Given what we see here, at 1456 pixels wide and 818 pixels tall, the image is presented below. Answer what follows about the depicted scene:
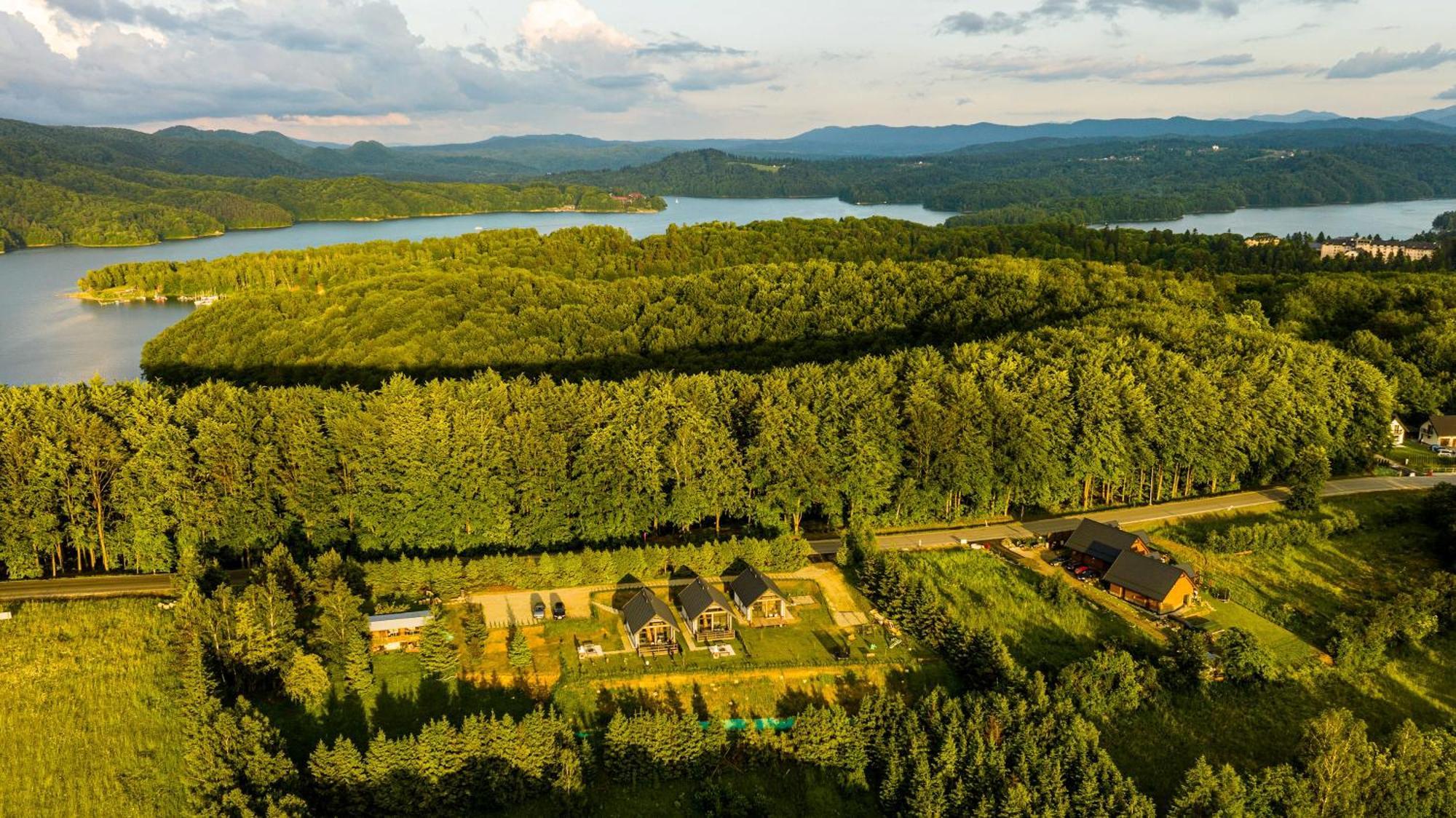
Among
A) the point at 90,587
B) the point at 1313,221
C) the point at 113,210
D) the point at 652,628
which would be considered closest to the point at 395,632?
the point at 652,628

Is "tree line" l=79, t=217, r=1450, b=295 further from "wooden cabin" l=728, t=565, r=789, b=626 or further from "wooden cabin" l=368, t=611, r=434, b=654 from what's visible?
"wooden cabin" l=728, t=565, r=789, b=626

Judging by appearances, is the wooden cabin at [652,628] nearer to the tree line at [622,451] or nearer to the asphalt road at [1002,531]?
the tree line at [622,451]

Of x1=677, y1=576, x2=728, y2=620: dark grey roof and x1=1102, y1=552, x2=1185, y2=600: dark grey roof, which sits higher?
x1=677, y1=576, x2=728, y2=620: dark grey roof

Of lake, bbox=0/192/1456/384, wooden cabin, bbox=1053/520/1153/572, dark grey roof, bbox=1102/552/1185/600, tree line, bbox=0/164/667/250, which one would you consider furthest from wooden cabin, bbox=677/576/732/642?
tree line, bbox=0/164/667/250

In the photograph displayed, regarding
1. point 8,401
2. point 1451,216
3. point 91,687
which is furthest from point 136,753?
point 1451,216

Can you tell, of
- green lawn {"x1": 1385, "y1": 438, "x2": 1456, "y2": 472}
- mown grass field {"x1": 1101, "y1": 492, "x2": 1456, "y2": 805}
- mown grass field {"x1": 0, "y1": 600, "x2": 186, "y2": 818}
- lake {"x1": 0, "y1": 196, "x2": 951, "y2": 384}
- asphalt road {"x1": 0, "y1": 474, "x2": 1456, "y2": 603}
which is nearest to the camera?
mown grass field {"x1": 0, "y1": 600, "x2": 186, "y2": 818}

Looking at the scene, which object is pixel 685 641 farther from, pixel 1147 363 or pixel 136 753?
pixel 1147 363

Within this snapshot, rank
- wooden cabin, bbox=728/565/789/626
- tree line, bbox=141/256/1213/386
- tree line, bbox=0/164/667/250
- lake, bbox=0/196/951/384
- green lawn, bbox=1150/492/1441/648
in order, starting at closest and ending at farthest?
wooden cabin, bbox=728/565/789/626, green lawn, bbox=1150/492/1441/648, tree line, bbox=141/256/1213/386, lake, bbox=0/196/951/384, tree line, bbox=0/164/667/250

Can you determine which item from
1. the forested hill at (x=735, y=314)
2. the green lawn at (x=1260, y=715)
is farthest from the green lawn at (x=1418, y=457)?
the green lawn at (x=1260, y=715)
